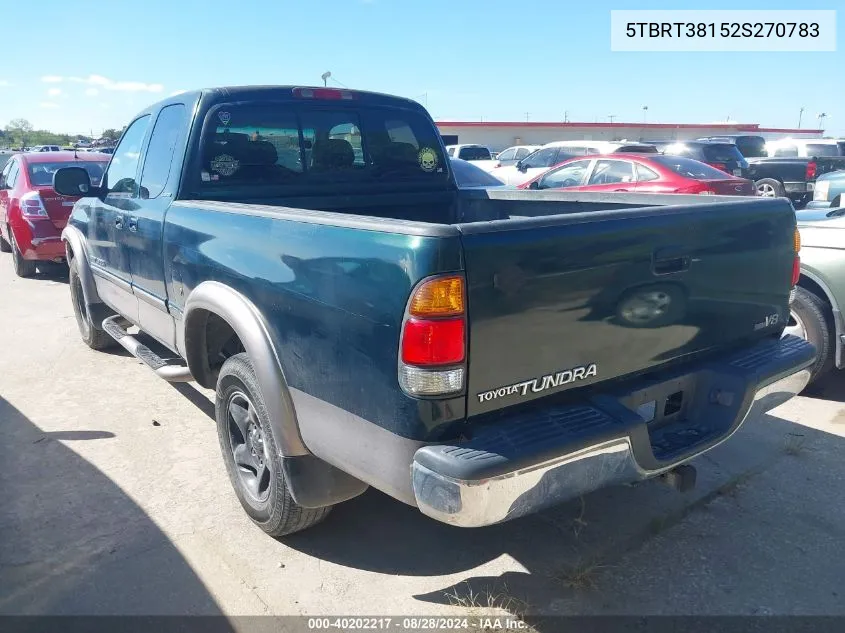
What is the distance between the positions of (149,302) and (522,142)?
44.6m

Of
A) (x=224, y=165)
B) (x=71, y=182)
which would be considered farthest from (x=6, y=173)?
(x=224, y=165)

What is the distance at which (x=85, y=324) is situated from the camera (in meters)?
6.22

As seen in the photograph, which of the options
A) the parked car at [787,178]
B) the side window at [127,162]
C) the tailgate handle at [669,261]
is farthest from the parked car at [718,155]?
the tailgate handle at [669,261]

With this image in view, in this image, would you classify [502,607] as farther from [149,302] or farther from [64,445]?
[64,445]

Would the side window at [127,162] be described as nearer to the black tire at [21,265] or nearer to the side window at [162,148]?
the side window at [162,148]

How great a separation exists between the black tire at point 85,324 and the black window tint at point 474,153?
2057cm

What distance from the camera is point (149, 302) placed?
13.6 ft

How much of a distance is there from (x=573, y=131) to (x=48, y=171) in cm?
4151

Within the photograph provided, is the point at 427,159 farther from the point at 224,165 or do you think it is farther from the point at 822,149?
the point at 822,149

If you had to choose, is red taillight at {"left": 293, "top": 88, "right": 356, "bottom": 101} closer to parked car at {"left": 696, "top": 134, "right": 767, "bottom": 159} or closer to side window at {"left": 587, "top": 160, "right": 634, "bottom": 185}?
side window at {"left": 587, "top": 160, "right": 634, "bottom": 185}

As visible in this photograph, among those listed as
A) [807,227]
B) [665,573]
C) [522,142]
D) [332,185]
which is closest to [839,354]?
[807,227]

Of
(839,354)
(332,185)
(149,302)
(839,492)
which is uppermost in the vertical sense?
(332,185)

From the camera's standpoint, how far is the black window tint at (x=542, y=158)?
56.2 feet

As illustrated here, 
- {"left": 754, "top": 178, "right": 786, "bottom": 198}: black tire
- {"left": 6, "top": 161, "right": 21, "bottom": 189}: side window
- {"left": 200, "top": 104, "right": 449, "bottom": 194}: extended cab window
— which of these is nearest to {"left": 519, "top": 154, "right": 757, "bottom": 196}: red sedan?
{"left": 754, "top": 178, "right": 786, "bottom": 198}: black tire
